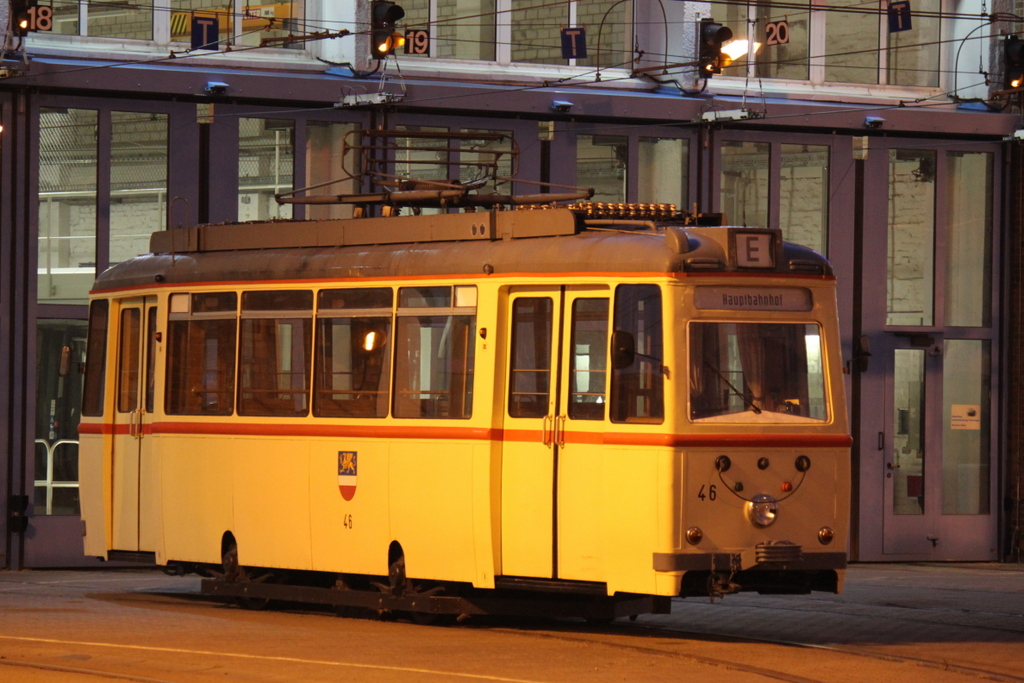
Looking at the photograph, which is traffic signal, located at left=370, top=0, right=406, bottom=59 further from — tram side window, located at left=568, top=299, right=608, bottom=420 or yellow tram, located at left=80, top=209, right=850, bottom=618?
tram side window, located at left=568, top=299, right=608, bottom=420

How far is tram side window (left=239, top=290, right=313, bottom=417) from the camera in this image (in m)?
13.1

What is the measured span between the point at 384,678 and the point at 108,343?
6157mm

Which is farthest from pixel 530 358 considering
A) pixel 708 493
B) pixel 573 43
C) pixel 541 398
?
pixel 573 43

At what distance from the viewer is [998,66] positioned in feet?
69.0

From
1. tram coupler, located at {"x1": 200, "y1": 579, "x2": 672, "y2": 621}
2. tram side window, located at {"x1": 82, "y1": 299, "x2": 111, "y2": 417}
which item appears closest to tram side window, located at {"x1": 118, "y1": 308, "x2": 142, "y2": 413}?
tram side window, located at {"x1": 82, "y1": 299, "x2": 111, "y2": 417}

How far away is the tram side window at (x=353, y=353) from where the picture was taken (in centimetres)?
1262

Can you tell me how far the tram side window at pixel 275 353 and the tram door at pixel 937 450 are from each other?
30.0 ft

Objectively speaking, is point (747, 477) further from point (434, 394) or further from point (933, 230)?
point (933, 230)

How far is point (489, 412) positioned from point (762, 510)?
193cm

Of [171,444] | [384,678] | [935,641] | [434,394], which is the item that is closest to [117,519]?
[171,444]

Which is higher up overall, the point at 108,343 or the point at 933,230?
the point at 933,230

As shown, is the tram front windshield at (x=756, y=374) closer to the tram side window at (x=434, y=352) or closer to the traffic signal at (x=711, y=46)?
the tram side window at (x=434, y=352)

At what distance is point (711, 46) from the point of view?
1938 centimetres

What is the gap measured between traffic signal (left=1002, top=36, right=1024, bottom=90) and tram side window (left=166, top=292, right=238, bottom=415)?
35.4ft
